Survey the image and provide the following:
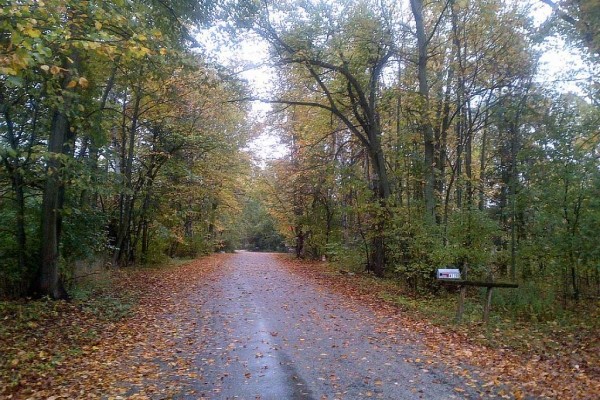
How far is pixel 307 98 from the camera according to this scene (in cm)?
1995

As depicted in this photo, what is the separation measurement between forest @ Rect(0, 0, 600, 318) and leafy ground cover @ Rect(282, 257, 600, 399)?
116 centimetres

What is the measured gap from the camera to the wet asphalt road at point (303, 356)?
18.7 ft

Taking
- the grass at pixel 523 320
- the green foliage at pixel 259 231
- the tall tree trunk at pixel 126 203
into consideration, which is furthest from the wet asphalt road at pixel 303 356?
the green foliage at pixel 259 231

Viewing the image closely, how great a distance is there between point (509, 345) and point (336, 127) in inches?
595

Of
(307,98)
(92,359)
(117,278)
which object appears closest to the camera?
(92,359)

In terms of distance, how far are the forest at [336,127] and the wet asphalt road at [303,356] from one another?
324cm

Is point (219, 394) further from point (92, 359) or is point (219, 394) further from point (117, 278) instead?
point (117, 278)

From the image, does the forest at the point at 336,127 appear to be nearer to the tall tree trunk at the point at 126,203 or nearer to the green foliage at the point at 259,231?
the tall tree trunk at the point at 126,203

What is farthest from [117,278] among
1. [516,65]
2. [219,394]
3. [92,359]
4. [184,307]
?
[516,65]

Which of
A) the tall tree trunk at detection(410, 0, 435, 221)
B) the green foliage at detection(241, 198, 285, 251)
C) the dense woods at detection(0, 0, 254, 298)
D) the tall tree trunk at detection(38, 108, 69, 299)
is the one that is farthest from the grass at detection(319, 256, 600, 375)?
the green foliage at detection(241, 198, 285, 251)

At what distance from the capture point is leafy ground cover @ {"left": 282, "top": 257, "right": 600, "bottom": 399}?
5.96 m

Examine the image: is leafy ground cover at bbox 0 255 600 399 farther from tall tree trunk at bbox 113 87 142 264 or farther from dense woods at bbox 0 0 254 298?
tall tree trunk at bbox 113 87 142 264

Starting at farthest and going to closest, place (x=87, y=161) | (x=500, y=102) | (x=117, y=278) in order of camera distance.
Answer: (x=117, y=278) < (x=500, y=102) < (x=87, y=161)

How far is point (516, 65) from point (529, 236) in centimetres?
555
